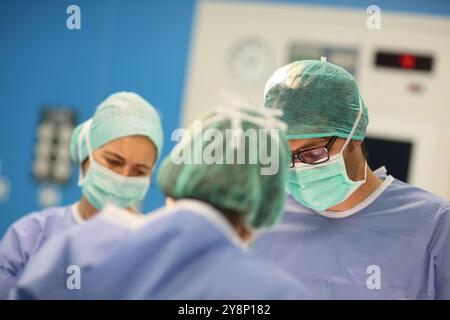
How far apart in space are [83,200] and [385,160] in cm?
237

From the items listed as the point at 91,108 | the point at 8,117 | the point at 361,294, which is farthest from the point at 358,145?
the point at 8,117

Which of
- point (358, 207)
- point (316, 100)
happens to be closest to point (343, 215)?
point (358, 207)

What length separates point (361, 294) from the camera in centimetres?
178

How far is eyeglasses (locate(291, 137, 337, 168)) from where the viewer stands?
70.9 inches

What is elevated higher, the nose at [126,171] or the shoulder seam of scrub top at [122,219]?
the shoulder seam of scrub top at [122,219]

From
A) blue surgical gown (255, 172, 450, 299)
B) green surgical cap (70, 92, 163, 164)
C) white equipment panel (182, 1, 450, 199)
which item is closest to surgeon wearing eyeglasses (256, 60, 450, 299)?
blue surgical gown (255, 172, 450, 299)

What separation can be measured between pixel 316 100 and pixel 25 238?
34.9 inches

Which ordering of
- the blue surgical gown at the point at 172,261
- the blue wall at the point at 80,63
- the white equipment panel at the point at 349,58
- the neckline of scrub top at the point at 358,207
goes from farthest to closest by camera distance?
the blue wall at the point at 80,63 < the white equipment panel at the point at 349,58 < the neckline of scrub top at the point at 358,207 < the blue surgical gown at the point at 172,261

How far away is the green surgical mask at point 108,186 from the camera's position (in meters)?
2.04

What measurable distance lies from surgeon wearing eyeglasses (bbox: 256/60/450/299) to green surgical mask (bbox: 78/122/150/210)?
41 cm

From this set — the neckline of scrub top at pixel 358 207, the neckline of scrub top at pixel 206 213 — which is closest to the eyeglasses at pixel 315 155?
the neckline of scrub top at pixel 358 207

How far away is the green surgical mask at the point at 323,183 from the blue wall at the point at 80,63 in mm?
2291

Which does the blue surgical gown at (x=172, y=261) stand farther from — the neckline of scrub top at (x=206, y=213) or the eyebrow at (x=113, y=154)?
the eyebrow at (x=113, y=154)

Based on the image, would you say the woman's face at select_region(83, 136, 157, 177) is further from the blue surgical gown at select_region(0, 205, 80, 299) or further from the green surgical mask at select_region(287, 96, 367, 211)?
the green surgical mask at select_region(287, 96, 367, 211)
